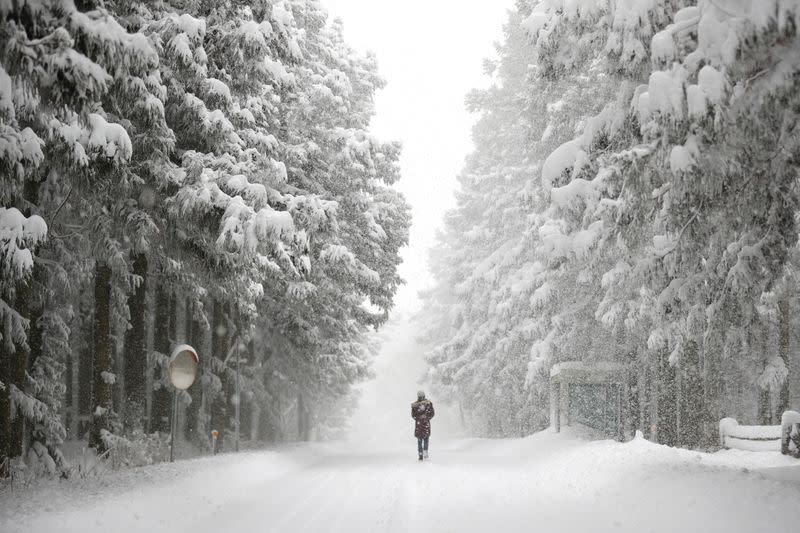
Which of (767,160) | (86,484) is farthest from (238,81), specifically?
(767,160)

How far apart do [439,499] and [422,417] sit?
840 cm

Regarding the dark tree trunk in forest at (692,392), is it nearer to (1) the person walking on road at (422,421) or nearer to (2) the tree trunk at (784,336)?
(2) the tree trunk at (784,336)

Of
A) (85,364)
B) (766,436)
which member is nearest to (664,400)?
(766,436)

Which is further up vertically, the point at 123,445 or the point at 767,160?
the point at 767,160

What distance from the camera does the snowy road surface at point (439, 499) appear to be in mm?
8156

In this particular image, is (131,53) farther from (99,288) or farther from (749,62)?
(99,288)

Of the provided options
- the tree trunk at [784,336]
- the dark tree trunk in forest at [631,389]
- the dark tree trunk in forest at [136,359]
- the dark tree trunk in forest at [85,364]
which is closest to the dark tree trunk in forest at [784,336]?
the tree trunk at [784,336]

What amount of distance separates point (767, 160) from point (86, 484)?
10.0 meters

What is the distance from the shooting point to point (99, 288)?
15.1 m

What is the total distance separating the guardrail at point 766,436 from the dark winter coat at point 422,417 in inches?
308

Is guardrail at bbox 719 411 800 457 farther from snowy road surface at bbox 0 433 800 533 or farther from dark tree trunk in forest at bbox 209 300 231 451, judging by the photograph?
dark tree trunk in forest at bbox 209 300 231 451

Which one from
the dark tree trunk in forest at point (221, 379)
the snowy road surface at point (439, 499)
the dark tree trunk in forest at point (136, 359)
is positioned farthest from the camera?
the dark tree trunk in forest at point (221, 379)

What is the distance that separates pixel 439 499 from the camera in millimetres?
10836

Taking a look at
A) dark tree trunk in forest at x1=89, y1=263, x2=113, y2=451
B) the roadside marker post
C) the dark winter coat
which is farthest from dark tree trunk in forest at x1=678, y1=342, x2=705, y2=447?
dark tree trunk in forest at x1=89, y1=263, x2=113, y2=451
